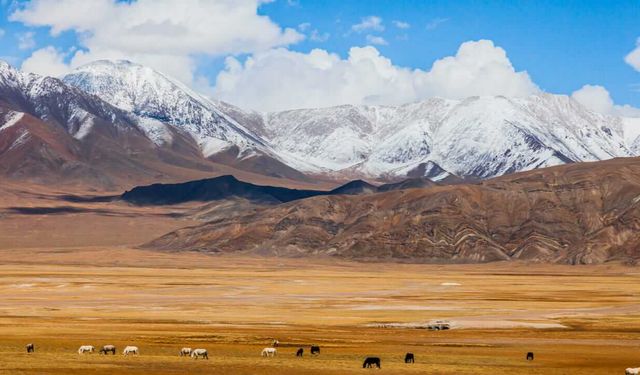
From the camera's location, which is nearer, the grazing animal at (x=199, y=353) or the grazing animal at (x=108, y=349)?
the grazing animal at (x=199, y=353)

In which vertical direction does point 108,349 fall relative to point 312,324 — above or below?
below

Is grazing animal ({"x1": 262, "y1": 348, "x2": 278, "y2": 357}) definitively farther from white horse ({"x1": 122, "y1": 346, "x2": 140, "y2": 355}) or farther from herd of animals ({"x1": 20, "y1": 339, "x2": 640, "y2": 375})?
white horse ({"x1": 122, "y1": 346, "x2": 140, "y2": 355})

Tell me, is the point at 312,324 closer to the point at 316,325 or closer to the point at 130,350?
the point at 316,325

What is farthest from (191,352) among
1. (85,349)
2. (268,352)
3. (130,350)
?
(85,349)

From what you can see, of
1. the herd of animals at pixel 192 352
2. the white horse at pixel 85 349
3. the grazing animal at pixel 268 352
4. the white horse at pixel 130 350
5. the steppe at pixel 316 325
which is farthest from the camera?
the grazing animal at pixel 268 352

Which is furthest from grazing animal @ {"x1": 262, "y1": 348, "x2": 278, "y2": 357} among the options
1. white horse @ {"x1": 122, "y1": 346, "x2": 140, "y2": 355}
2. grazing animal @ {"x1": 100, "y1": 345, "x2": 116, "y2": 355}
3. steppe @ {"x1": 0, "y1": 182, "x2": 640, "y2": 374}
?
grazing animal @ {"x1": 100, "y1": 345, "x2": 116, "y2": 355}

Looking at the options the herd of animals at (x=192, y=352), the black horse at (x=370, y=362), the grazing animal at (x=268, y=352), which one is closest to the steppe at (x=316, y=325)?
the herd of animals at (x=192, y=352)

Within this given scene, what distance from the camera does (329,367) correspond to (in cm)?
5566

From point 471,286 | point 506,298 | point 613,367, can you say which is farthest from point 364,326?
point 471,286

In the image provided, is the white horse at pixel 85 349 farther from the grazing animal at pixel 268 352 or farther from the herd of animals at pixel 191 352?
the grazing animal at pixel 268 352

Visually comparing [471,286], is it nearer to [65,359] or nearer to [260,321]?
[260,321]

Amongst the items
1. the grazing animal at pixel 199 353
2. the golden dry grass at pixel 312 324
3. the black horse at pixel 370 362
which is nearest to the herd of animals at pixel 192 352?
the grazing animal at pixel 199 353

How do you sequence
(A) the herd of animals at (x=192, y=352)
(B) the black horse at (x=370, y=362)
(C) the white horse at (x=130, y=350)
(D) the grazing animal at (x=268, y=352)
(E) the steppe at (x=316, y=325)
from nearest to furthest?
(B) the black horse at (x=370, y=362)
(E) the steppe at (x=316, y=325)
(A) the herd of animals at (x=192, y=352)
(C) the white horse at (x=130, y=350)
(D) the grazing animal at (x=268, y=352)

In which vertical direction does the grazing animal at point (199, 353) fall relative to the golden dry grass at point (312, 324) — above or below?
below
